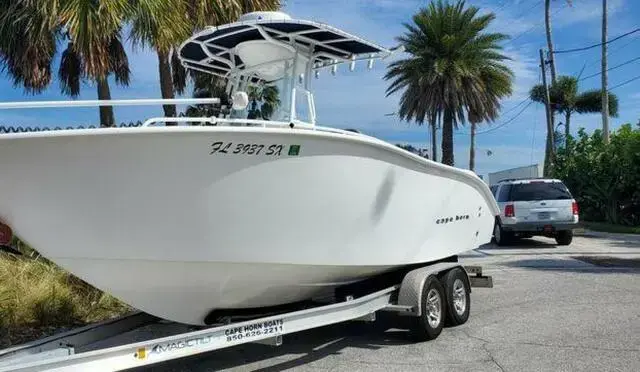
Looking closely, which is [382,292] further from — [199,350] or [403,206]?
[199,350]

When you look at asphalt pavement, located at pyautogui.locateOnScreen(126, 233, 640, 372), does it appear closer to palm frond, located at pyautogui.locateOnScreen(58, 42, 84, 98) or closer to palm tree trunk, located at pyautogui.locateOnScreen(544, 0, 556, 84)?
palm frond, located at pyautogui.locateOnScreen(58, 42, 84, 98)

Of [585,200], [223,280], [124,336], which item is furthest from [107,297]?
[585,200]

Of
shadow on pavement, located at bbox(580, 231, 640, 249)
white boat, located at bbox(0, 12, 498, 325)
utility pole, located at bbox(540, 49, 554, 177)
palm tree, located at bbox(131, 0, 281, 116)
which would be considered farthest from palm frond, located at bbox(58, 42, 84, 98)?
utility pole, located at bbox(540, 49, 554, 177)

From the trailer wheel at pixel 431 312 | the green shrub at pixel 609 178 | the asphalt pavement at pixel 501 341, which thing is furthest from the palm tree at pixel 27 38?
the green shrub at pixel 609 178

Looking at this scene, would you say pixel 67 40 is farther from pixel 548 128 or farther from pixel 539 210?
pixel 548 128

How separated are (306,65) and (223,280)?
2582mm

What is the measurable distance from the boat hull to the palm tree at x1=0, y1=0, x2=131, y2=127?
196 cm

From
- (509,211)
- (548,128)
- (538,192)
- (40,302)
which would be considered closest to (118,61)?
(40,302)

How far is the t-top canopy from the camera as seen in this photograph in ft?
21.6

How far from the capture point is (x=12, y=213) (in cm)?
496

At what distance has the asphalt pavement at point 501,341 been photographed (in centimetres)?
632

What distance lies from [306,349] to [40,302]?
118 inches

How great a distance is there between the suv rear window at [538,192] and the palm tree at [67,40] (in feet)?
35.0

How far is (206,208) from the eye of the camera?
5.29m
